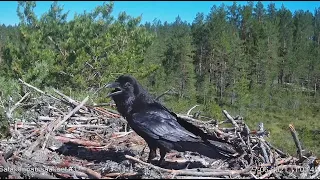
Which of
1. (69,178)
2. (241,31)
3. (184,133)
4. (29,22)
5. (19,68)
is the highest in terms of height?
(241,31)

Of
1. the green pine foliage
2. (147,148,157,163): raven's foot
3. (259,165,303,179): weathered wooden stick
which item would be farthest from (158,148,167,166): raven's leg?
the green pine foliage

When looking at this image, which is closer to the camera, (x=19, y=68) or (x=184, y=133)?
(x=184, y=133)

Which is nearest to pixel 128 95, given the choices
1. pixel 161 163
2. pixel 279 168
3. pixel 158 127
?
pixel 158 127

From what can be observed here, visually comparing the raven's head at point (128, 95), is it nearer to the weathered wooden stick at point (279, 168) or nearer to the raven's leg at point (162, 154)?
the raven's leg at point (162, 154)

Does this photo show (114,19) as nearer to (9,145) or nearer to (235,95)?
(9,145)

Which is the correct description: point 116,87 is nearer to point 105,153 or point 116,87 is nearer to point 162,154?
point 105,153

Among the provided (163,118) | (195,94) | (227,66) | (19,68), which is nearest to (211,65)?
(227,66)

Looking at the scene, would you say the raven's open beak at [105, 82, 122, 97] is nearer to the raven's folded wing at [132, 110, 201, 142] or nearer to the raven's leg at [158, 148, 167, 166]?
the raven's folded wing at [132, 110, 201, 142]
